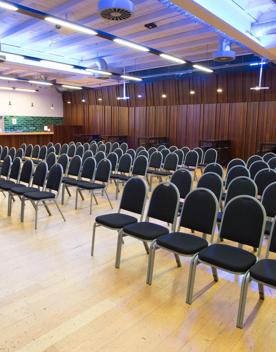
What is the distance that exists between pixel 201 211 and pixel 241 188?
1.16 metres

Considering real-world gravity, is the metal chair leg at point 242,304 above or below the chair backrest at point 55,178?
below

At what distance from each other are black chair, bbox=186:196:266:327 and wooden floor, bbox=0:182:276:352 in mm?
235

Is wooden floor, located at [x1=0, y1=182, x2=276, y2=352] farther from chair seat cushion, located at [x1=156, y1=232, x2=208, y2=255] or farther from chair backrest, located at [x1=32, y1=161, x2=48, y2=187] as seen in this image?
chair backrest, located at [x1=32, y1=161, x2=48, y2=187]

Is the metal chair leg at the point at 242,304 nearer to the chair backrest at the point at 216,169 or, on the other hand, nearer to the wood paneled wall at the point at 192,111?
the chair backrest at the point at 216,169

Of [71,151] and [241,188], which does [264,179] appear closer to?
[241,188]

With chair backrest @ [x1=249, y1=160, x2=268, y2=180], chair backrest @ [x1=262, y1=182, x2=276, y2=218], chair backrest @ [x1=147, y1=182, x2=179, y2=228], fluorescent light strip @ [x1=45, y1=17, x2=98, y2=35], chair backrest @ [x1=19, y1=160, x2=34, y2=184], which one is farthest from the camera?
chair backrest @ [x1=249, y1=160, x2=268, y2=180]

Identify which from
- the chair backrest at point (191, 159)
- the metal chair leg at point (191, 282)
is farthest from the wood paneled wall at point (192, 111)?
the metal chair leg at point (191, 282)

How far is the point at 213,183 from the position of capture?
4.31 m

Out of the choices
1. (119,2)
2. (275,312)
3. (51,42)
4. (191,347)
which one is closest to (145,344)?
(191,347)

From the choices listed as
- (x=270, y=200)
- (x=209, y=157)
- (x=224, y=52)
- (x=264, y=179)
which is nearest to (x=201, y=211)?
(x=270, y=200)

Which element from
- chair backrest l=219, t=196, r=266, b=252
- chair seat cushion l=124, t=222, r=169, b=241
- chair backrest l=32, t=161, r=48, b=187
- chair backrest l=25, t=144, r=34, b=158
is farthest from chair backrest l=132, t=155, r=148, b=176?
chair backrest l=25, t=144, r=34, b=158

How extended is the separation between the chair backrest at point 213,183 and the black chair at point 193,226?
1.07 meters

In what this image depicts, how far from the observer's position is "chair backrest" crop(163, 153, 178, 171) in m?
7.33

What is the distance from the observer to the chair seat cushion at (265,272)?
7.49 feet
